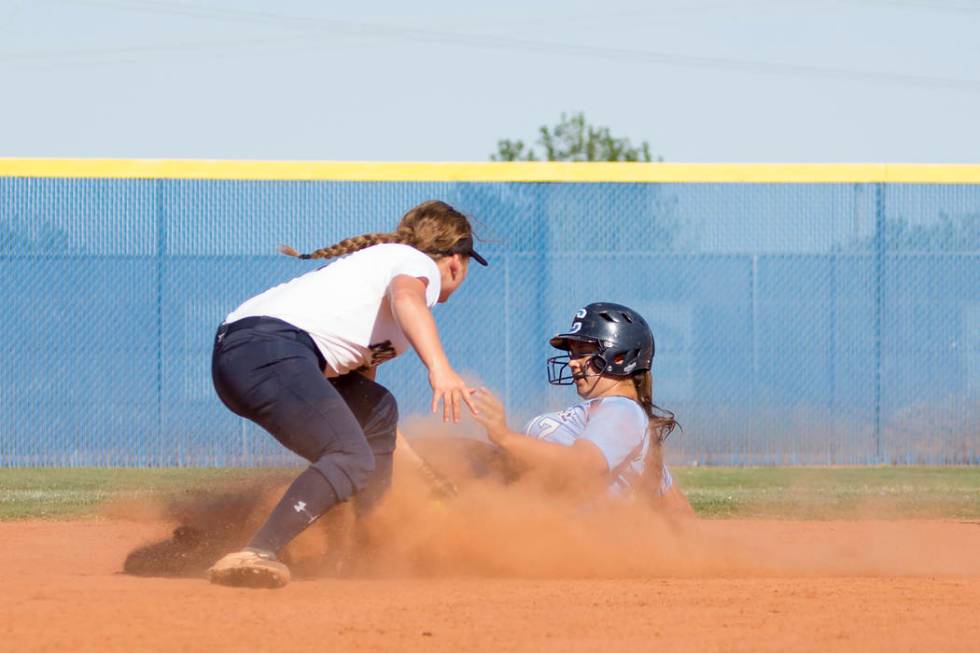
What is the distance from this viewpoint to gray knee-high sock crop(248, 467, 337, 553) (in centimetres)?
484

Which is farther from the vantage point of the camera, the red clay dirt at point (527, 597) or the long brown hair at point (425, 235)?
the long brown hair at point (425, 235)

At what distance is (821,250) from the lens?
50.5 ft

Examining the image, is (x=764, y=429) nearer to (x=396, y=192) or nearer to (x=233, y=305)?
(x=396, y=192)

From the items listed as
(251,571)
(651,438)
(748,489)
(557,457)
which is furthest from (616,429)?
(748,489)

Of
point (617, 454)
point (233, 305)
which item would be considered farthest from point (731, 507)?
point (233, 305)

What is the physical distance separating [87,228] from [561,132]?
1035 inches

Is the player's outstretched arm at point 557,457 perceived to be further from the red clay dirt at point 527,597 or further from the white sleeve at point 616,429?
the red clay dirt at point 527,597

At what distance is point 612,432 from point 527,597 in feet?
3.47

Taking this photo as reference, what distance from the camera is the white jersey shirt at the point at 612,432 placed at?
5660 millimetres

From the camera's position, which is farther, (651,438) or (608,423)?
(651,438)

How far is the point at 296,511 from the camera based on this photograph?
4.86 meters

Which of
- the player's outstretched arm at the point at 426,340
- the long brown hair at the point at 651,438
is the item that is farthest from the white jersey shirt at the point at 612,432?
the player's outstretched arm at the point at 426,340

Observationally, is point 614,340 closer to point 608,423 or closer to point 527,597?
point 608,423

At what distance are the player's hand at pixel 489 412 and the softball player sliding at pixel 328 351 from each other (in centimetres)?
11
